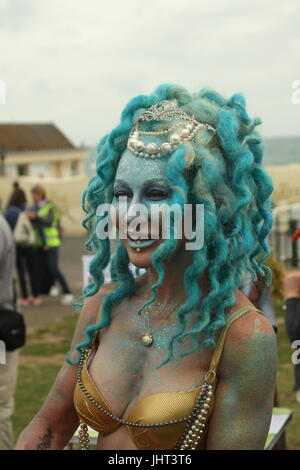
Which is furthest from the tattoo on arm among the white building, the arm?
the white building

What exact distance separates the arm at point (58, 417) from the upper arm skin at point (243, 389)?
1.61 ft

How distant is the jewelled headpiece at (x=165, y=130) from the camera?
229 centimetres

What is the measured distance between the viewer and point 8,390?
17.6 feet

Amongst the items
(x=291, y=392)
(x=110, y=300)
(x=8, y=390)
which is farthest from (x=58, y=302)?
(x=110, y=300)

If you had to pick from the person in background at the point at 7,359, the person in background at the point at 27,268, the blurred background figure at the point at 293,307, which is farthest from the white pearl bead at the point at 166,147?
the person in background at the point at 27,268

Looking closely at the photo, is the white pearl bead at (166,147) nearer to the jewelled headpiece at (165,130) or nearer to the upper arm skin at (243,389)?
the jewelled headpiece at (165,130)

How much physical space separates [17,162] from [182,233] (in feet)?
210

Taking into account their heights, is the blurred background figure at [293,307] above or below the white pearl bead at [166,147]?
below

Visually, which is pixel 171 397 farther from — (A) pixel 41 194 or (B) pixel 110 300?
(A) pixel 41 194

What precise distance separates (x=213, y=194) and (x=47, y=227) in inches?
378

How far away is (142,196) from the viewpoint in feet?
7.56

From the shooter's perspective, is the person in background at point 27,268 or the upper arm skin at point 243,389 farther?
the person in background at point 27,268

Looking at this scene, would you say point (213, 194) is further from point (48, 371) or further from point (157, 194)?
point (48, 371)

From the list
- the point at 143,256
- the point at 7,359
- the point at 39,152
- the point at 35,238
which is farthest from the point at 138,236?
the point at 39,152
